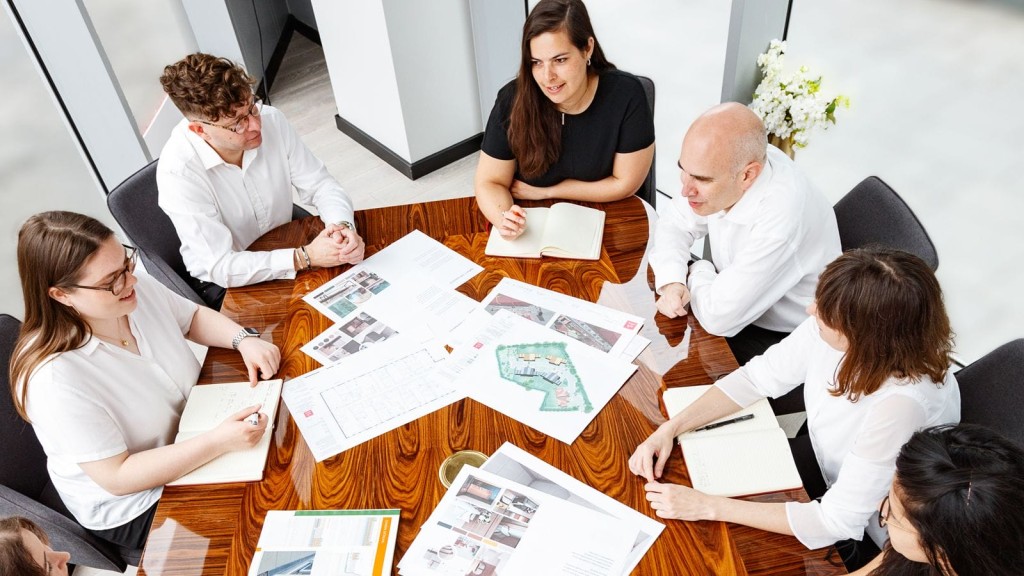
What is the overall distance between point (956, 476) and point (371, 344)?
129 centimetres

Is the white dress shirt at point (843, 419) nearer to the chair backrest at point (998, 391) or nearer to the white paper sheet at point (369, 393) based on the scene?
the chair backrest at point (998, 391)

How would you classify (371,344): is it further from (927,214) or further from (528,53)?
(927,214)

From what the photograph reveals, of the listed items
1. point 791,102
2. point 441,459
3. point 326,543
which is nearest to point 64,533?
point 326,543

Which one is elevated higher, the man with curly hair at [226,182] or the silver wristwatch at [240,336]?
the man with curly hair at [226,182]

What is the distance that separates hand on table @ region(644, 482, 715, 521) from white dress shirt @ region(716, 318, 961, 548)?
15cm

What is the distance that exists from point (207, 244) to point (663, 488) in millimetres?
1482

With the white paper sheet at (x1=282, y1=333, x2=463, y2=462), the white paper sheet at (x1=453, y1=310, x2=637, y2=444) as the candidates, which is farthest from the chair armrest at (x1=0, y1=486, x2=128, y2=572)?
the white paper sheet at (x1=453, y1=310, x2=637, y2=444)

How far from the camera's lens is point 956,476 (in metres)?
1.11

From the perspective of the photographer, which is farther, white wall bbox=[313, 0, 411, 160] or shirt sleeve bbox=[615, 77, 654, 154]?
white wall bbox=[313, 0, 411, 160]

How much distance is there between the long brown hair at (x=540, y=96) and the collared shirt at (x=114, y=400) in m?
1.13

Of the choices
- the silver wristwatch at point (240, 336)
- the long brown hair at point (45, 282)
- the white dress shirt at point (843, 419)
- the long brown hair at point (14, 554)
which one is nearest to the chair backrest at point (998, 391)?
the white dress shirt at point (843, 419)

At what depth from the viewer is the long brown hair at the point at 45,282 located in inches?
58.3

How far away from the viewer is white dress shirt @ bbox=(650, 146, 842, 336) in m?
1.79

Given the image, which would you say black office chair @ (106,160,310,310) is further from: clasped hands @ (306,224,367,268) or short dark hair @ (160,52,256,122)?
clasped hands @ (306,224,367,268)
